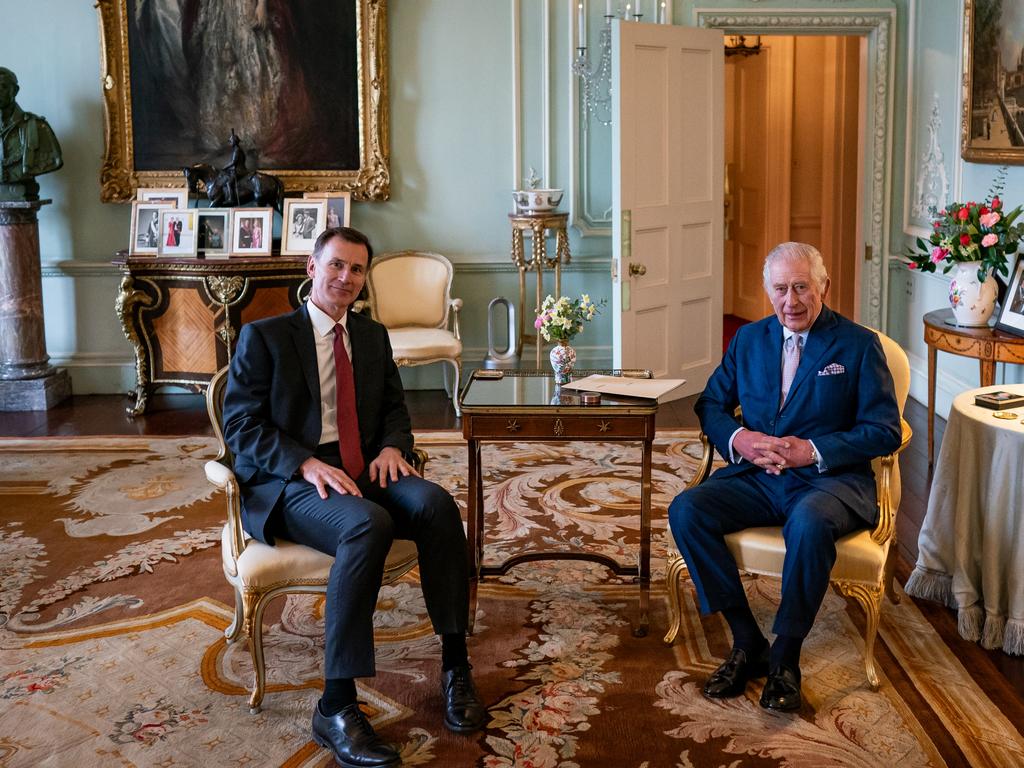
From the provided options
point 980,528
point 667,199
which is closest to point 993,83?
point 667,199

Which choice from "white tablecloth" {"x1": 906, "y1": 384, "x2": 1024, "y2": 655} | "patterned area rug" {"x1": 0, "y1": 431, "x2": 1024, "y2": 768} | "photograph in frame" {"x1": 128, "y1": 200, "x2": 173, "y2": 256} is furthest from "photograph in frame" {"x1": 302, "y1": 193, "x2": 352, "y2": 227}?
"white tablecloth" {"x1": 906, "y1": 384, "x2": 1024, "y2": 655}

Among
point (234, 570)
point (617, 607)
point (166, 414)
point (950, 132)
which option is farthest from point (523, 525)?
point (950, 132)

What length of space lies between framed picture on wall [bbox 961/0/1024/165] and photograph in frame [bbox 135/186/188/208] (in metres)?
4.24

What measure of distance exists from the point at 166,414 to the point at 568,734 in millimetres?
Result: 4456

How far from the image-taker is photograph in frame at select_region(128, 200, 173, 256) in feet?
22.6

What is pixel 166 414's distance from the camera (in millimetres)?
6879

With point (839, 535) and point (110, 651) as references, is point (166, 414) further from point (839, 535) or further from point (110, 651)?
point (839, 535)

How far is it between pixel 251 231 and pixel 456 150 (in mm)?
1307

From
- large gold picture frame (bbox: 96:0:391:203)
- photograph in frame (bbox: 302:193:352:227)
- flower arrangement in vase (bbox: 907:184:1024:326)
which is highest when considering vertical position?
large gold picture frame (bbox: 96:0:391:203)

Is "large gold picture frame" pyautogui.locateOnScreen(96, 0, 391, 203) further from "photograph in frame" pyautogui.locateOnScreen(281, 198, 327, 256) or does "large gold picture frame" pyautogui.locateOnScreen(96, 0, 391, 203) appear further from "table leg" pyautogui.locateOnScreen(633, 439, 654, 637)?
"table leg" pyautogui.locateOnScreen(633, 439, 654, 637)

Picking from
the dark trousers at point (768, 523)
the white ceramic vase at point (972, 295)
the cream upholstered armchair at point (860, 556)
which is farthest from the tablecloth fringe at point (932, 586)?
the white ceramic vase at point (972, 295)

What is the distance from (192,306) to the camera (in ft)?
22.2

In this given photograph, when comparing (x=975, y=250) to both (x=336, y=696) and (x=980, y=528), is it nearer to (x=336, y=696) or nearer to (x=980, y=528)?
(x=980, y=528)

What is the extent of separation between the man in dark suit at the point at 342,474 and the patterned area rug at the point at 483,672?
0.19 meters
